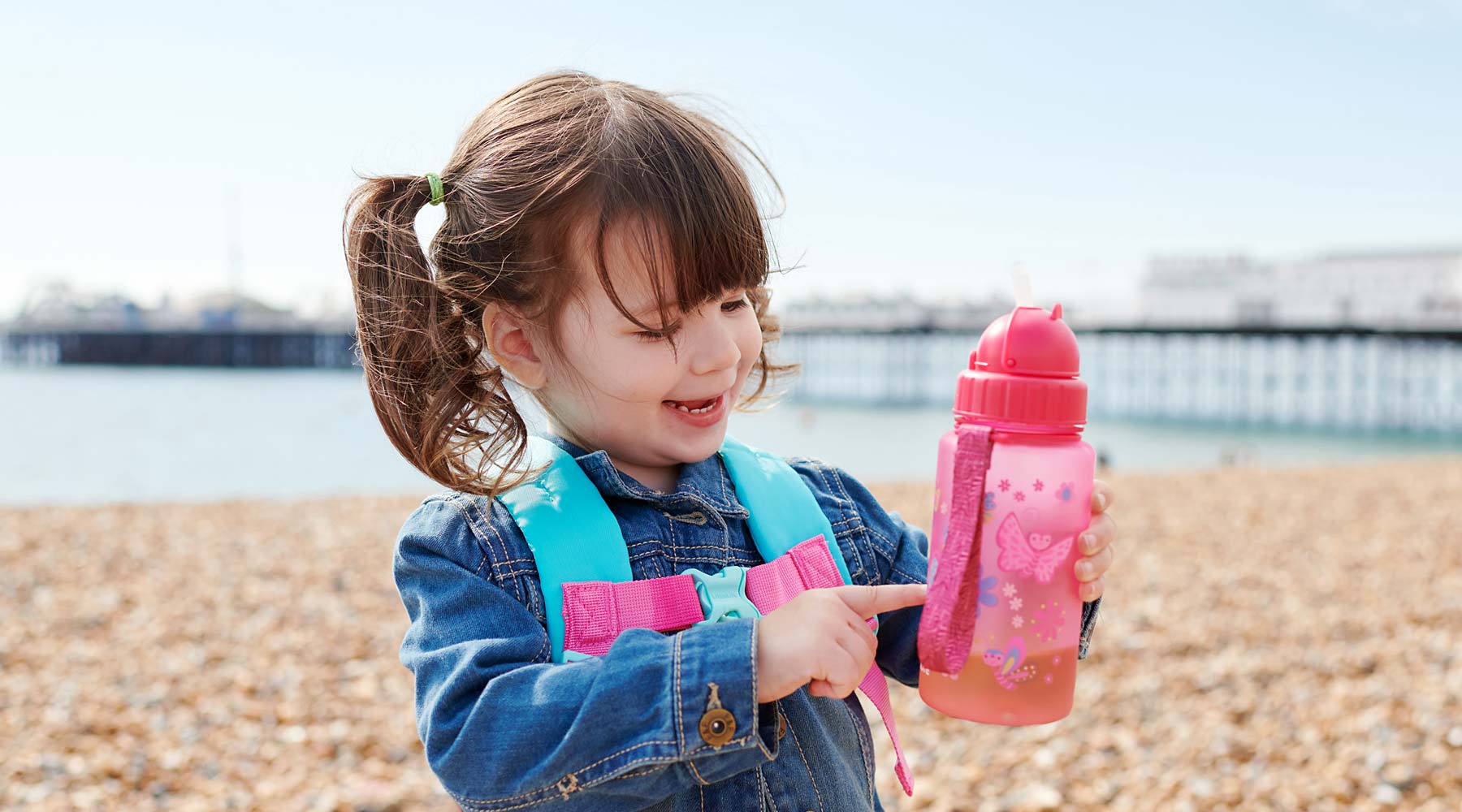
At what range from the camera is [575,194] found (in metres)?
1.32

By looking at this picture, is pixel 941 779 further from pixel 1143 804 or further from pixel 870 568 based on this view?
pixel 870 568

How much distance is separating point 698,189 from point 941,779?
9.67 feet

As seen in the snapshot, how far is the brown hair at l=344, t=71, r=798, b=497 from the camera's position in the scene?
4.31 ft

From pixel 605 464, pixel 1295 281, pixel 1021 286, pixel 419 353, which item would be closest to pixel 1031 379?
pixel 1021 286

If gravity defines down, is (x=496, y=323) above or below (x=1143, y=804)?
above

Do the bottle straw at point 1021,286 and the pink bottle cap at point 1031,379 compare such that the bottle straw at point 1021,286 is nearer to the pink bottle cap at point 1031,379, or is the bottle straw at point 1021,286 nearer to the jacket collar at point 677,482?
the pink bottle cap at point 1031,379

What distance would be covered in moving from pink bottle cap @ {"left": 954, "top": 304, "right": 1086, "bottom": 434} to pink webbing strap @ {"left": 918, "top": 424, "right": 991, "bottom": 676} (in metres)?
0.03

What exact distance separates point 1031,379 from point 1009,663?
0.32 m

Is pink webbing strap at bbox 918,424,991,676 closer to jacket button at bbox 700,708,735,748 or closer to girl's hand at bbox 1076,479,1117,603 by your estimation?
girl's hand at bbox 1076,479,1117,603

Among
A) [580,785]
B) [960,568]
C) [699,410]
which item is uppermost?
[699,410]

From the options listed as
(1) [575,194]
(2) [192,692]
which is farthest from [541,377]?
(2) [192,692]

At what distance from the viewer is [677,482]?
143 cm

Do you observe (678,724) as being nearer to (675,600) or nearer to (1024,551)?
(675,600)

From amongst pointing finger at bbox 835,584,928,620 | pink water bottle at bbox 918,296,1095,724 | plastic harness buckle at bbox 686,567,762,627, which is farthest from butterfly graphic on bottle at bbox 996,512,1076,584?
plastic harness buckle at bbox 686,567,762,627
